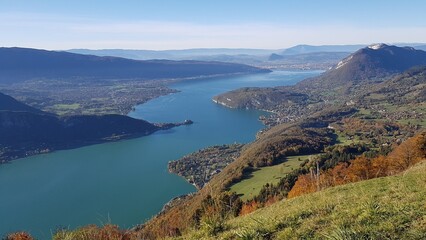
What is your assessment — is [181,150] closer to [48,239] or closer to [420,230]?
[48,239]

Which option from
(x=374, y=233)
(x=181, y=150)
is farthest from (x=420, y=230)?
(x=181, y=150)

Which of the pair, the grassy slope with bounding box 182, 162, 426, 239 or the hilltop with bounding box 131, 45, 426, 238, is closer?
the grassy slope with bounding box 182, 162, 426, 239

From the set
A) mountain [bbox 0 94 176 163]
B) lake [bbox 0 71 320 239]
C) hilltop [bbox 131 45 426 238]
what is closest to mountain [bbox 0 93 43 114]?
mountain [bbox 0 94 176 163]

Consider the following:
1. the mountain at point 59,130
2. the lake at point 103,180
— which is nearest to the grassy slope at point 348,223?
the lake at point 103,180

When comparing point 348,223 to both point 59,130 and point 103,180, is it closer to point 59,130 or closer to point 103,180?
point 103,180

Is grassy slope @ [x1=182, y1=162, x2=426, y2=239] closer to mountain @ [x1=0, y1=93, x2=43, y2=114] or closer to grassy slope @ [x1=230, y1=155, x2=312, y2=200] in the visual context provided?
grassy slope @ [x1=230, y1=155, x2=312, y2=200]

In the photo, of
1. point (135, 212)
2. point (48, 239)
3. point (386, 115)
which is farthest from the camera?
point (386, 115)
